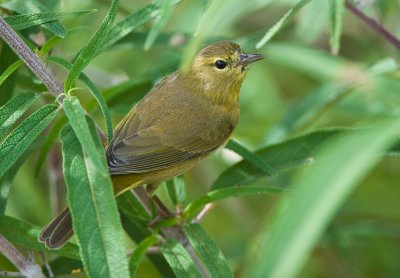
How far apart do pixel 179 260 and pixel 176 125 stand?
0.94 metres

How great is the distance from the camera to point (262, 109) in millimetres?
4762

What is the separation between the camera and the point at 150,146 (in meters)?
3.19

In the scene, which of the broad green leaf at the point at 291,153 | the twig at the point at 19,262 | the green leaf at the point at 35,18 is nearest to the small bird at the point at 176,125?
the twig at the point at 19,262

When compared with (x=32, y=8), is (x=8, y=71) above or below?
below

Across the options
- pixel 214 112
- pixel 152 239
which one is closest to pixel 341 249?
pixel 214 112

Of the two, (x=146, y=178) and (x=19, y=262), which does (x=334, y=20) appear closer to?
(x=146, y=178)

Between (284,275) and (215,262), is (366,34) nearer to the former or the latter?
(215,262)

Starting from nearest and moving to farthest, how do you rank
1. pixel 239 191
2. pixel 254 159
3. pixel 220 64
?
pixel 239 191 → pixel 254 159 → pixel 220 64

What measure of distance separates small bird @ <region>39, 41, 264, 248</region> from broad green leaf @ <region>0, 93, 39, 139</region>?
0.47 metres

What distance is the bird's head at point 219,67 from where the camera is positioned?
12.1 ft

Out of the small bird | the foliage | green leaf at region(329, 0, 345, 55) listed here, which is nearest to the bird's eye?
the small bird

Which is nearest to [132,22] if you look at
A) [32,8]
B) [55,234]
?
[32,8]

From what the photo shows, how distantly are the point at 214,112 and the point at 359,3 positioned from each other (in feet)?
2.89

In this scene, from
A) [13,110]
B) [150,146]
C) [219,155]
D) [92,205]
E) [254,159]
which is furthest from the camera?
[219,155]
